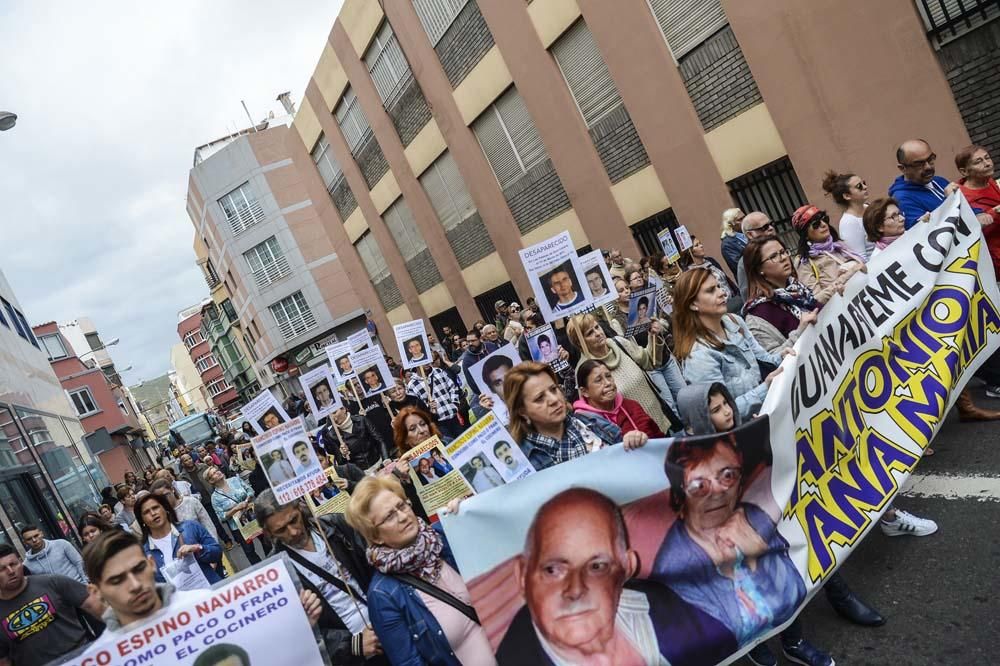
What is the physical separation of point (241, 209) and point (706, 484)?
46631mm

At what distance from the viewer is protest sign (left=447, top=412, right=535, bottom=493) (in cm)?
391

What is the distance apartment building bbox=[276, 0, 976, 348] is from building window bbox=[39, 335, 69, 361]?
33713mm

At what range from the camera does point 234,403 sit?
93.2 m

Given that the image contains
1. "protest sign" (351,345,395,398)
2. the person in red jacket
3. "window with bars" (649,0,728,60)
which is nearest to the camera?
the person in red jacket

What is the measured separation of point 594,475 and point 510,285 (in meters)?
17.7

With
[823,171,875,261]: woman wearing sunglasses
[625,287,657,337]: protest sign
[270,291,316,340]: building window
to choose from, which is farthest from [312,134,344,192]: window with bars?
[823,171,875,261]: woman wearing sunglasses

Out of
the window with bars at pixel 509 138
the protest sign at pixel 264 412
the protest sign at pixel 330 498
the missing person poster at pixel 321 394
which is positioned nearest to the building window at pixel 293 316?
the window with bars at pixel 509 138

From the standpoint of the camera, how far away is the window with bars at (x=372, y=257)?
30.1m

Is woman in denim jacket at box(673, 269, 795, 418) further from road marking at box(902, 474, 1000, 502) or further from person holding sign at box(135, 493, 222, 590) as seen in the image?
person holding sign at box(135, 493, 222, 590)

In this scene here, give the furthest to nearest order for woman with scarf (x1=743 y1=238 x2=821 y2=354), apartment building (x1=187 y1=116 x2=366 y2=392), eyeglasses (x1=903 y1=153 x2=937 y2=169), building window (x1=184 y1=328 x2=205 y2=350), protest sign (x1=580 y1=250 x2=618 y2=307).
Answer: building window (x1=184 y1=328 x2=205 y2=350)
apartment building (x1=187 y1=116 x2=366 y2=392)
protest sign (x1=580 y1=250 x2=618 y2=307)
eyeglasses (x1=903 y1=153 x2=937 y2=169)
woman with scarf (x1=743 y1=238 x2=821 y2=354)

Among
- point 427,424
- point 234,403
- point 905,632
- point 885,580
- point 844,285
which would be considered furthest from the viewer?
point 234,403

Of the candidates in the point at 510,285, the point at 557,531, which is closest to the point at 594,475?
the point at 557,531

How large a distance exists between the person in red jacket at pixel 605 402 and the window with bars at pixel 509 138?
44.2 ft

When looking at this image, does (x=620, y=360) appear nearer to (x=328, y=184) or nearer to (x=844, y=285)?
(x=844, y=285)
